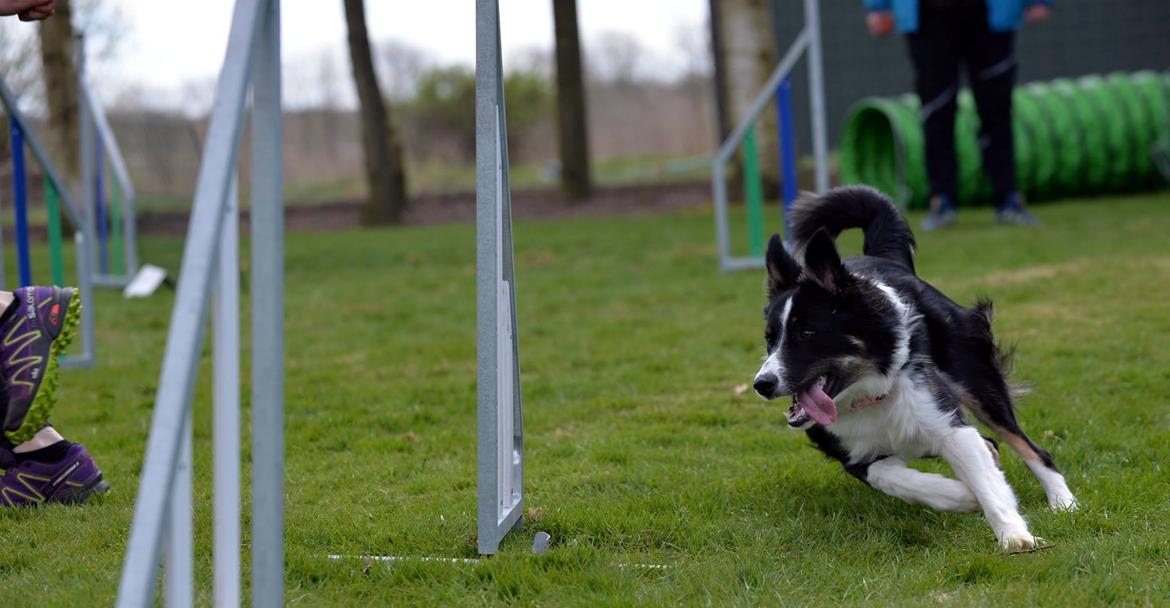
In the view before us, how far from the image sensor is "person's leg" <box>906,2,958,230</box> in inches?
390

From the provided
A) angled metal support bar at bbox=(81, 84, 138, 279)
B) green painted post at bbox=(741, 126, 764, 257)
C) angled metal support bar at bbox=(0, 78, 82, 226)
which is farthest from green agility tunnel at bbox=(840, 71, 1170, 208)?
angled metal support bar at bbox=(0, 78, 82, 226)

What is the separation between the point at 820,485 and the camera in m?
4.10

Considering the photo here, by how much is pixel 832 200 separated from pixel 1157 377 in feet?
6.01

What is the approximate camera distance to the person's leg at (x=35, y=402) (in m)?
3.57

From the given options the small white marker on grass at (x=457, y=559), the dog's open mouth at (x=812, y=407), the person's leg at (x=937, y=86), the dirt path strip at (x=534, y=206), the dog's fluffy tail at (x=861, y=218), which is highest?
the person's leg at (x=937, y=86)

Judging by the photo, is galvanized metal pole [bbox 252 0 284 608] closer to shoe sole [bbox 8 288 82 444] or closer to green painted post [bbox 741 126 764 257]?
shoe sole [bbox 8 288 82 444]

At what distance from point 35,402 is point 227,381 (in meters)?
1.52

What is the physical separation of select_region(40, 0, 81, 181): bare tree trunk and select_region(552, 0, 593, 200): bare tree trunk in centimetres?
647

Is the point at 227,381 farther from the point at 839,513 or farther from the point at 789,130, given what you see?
the point at 789,130

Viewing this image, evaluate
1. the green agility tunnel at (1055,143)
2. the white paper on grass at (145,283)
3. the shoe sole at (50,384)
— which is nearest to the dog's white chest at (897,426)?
the shoe sole at (50,384)

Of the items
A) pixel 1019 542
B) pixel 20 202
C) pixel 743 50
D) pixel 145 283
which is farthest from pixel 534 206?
pixel 1019 542

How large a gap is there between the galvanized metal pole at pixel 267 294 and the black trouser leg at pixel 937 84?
8.16 meters

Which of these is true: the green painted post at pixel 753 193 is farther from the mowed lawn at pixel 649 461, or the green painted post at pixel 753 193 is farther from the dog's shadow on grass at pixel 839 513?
the dog's shadow on grass at pixel 839 513

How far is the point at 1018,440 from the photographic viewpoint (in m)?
3.90
